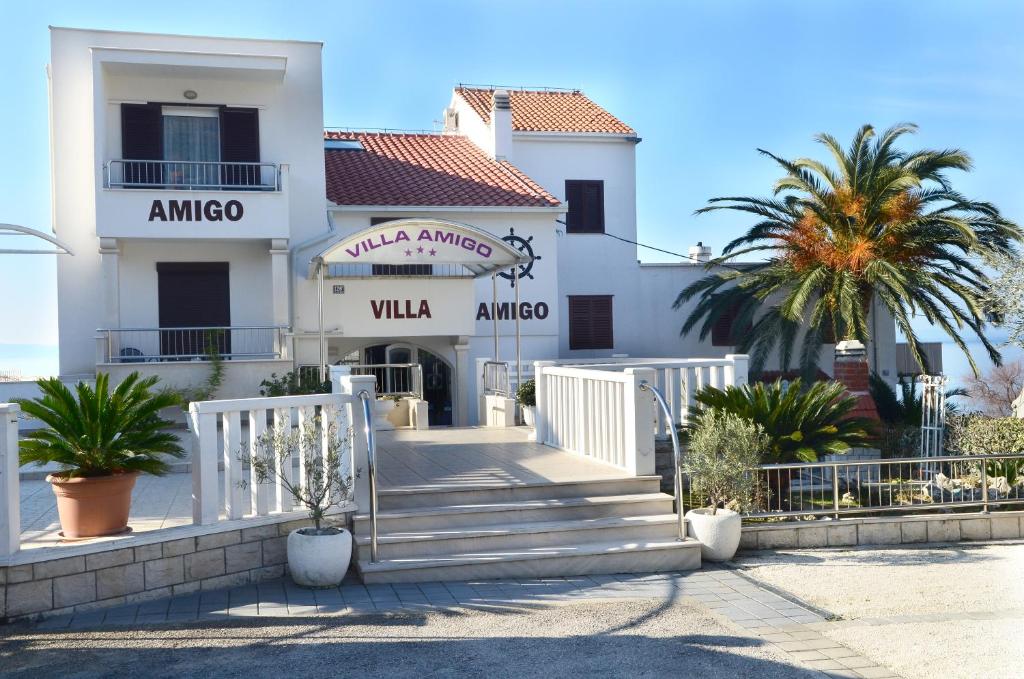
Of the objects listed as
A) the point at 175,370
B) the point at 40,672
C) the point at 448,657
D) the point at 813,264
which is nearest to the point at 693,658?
the point at 448,657

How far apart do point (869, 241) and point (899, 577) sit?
50.8ft

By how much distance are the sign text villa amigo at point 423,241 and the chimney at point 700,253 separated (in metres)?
14.1

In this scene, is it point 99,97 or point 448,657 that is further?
point 99,97

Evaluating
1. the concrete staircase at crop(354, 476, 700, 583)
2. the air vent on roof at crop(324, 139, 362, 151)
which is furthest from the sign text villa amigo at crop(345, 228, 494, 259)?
the air vent on roof at crop(324, 139, 362, 151)

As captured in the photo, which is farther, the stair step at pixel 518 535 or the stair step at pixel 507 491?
the stair step at pixel 507 491

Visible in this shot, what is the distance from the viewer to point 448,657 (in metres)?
6.50

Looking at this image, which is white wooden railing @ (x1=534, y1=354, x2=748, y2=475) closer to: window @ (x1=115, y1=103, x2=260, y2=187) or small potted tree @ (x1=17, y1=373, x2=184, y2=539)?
small potted tree @ (x1=17, y1=373, x2=184, y2=539)

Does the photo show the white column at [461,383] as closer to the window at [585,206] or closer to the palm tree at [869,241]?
the window at [585,206]

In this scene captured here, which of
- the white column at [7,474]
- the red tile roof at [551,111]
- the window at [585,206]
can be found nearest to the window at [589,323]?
the window at [585,206]

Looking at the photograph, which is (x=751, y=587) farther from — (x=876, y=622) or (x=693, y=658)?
(x=693, y=658)

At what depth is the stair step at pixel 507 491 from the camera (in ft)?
31.7

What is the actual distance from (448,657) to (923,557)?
5568mm

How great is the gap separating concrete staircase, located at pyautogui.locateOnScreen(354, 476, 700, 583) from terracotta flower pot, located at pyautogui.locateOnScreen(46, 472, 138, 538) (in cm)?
212

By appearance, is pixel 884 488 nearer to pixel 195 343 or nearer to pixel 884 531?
pixel 884 531
